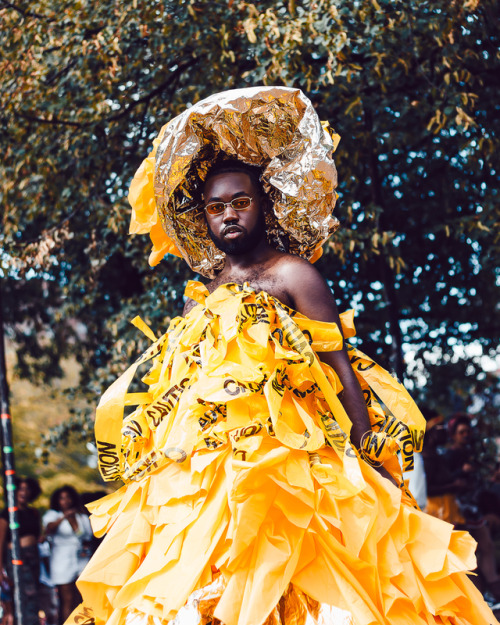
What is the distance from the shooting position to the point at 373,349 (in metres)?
6.44

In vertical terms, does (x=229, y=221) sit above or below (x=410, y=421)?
above

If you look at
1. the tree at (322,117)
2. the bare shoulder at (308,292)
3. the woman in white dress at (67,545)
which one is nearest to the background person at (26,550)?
the woman in white dress at (67,545)

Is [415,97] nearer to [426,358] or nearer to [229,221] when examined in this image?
[426,358]

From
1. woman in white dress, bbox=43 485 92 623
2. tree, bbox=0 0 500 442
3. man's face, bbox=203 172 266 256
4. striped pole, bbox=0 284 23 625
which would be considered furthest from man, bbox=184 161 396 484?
woman in white dress, bbox=43 485 92 623

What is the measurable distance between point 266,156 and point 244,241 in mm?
376

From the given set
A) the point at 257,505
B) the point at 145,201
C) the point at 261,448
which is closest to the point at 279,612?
the point at 257,505

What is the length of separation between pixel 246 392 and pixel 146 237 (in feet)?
13.0

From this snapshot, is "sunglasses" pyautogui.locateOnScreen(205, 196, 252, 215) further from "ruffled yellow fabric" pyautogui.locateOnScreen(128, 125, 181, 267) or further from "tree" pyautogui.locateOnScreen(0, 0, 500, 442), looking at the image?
"tree" pyautogui.locateOnScreen(0, 0, 500, 442)

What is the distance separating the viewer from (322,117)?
546 centimetres

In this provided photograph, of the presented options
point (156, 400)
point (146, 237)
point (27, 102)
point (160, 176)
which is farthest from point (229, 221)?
point (27, 102)

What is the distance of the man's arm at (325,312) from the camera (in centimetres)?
233

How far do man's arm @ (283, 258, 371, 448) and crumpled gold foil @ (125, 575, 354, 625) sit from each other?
596 millimetres

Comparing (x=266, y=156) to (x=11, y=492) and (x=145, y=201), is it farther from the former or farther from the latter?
(x=11, y=492)

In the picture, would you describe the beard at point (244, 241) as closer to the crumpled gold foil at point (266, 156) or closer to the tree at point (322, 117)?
the crumpled gold foil at point (266, 156)
